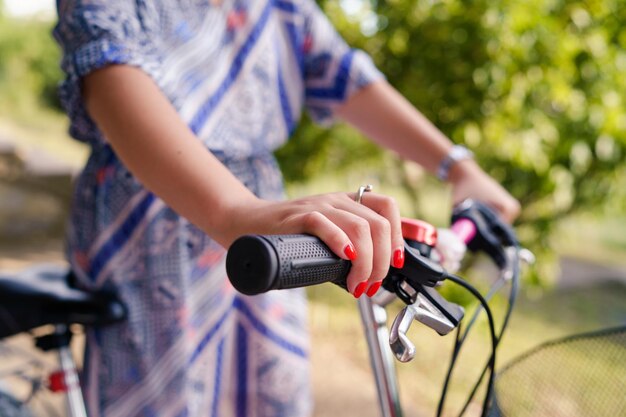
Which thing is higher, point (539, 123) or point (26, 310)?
point (26, 310)

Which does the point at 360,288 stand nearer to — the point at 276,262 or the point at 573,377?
the point at 276,262

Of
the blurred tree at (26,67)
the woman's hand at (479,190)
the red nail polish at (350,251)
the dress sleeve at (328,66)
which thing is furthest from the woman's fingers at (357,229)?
the blurred tree at (26,67)

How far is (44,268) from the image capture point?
137 centimetres

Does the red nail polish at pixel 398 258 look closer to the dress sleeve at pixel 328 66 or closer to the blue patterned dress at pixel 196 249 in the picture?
the blue patterned dress at pixel 196 249

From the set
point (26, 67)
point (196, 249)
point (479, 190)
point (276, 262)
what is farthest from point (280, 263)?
point (26, 67)

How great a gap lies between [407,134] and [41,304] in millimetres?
815

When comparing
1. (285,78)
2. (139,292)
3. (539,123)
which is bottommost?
(539,123)

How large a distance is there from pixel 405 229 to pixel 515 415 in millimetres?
399

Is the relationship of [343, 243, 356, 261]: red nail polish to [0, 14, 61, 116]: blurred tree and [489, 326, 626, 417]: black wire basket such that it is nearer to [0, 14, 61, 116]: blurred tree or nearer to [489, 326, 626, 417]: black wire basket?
[489, 326, 626, 417]: black wire basket

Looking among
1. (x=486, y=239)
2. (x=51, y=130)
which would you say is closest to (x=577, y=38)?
(x=486, y=239)

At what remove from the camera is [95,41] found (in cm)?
90

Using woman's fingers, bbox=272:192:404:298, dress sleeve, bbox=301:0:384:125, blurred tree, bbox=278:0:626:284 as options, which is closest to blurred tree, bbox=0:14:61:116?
blurred tree, bbox=278:0:626:284

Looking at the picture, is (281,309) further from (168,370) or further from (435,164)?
(435,164)

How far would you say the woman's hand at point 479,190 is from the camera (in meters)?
1.23
